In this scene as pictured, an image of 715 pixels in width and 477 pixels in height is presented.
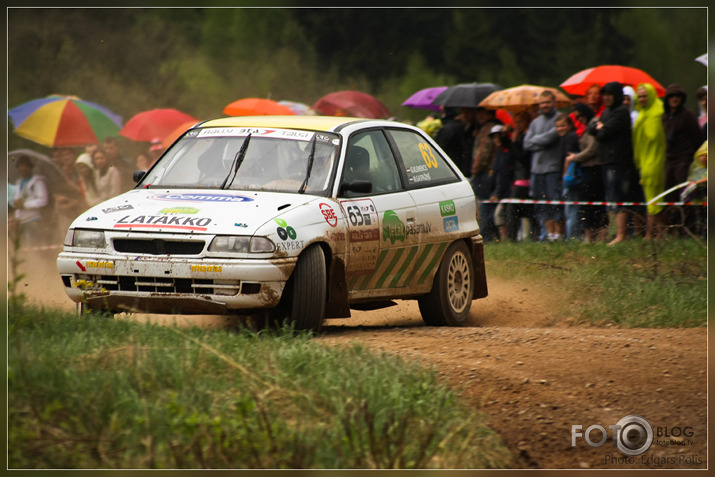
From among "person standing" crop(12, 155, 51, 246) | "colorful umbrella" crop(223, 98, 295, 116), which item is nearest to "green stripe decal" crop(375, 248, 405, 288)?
"person standing" crop(12, 155, 51, 246)

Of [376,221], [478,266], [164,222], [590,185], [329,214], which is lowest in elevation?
[478,266]

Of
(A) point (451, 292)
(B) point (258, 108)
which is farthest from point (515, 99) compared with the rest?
(A) point (451, 292)

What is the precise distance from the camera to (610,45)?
30.3 metres

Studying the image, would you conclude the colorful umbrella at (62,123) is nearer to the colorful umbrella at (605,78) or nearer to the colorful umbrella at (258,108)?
the colorful umbrella at (258,108)

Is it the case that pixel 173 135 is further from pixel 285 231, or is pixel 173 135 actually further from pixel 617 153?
pixel 285 231

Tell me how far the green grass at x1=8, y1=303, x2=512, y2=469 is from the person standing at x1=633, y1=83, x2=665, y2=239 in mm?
7319

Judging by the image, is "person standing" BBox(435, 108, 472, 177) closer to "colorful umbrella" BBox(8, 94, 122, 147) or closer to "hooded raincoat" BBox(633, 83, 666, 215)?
"hooded raincoat" BBox(633, 83, 666, 215)

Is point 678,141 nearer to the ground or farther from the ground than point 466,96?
nearer to the ground

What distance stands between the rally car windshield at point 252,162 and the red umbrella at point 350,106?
1095 cm

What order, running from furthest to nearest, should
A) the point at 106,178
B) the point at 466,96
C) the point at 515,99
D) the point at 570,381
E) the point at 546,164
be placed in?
1. the point at 466,96
2. the point at 106,178
3. the point at 515,99
4. the point at 546,164
5. the point at 570,381

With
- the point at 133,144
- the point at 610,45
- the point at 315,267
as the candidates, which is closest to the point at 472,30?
the point at 610,45

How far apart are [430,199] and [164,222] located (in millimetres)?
2786

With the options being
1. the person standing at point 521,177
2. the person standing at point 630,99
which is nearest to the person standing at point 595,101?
the person standing at point 630,99

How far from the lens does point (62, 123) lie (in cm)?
1670
